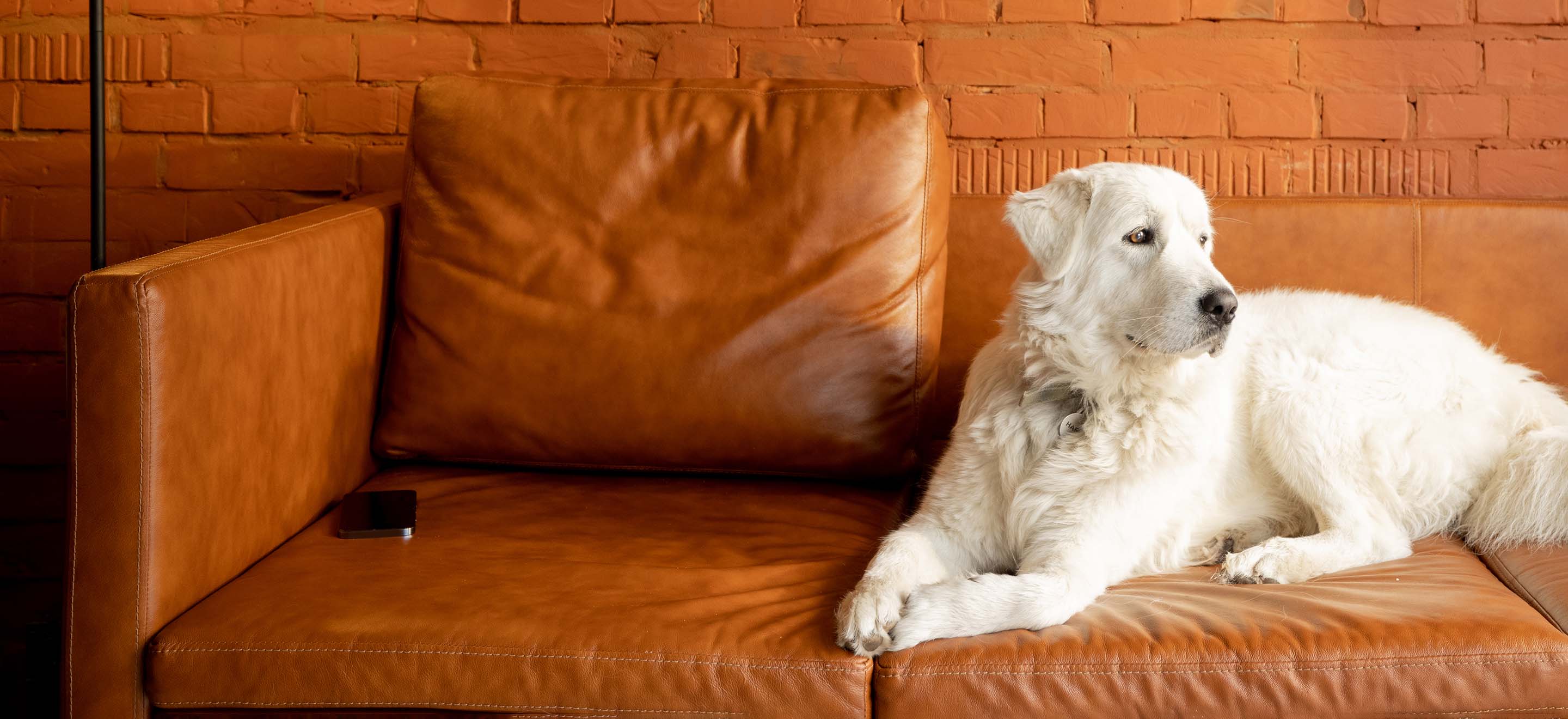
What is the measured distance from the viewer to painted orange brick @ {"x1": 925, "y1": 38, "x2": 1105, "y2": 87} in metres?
2.89

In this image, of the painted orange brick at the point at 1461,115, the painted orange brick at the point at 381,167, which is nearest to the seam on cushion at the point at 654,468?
the painted orange brick at the point at 381,167

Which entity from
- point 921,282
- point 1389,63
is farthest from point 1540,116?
point 921,282

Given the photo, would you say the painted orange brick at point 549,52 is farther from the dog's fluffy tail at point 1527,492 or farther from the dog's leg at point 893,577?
the dog's fluffy tail at point 1527,492

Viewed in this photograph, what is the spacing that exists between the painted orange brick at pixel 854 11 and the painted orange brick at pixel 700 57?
0.24 metres

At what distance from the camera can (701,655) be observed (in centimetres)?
161

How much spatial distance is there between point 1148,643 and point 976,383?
2.20ft

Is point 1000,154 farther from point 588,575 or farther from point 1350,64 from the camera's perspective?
point 588,575

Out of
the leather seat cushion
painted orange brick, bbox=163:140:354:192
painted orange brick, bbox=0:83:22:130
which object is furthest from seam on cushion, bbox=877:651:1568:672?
painted orange brick, bbox=0:83:22:130

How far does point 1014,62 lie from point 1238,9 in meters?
0.56

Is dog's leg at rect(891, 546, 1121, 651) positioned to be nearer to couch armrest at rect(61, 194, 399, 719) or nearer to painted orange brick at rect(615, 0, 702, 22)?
couch armrest at rect(61, 194, 399, 719)

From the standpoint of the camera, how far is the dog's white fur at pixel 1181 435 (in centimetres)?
192

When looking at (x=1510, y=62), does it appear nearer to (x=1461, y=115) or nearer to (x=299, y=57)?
(x=1461, y=115)

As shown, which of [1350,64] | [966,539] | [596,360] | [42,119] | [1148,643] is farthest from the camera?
[42,119]

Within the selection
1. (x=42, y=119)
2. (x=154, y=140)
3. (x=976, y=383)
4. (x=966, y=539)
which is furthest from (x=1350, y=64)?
(x=42, y=119)
